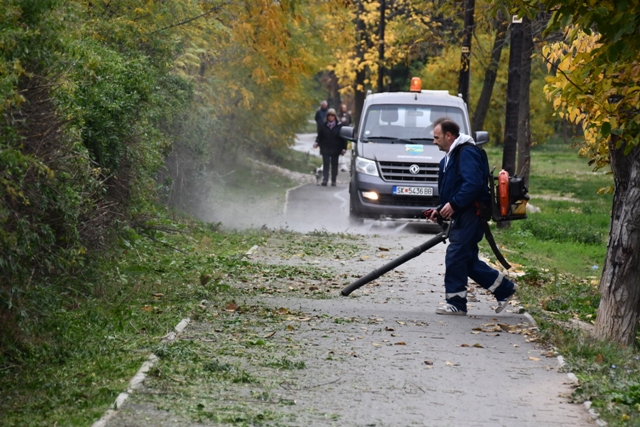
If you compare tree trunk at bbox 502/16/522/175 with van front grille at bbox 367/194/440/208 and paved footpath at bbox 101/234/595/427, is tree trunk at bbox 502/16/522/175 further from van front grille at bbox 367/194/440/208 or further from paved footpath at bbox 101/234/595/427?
paved footpath at bbox 101/234/595/427

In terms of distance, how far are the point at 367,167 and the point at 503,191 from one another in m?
8.64

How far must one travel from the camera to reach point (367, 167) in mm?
18297

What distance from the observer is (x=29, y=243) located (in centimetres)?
679

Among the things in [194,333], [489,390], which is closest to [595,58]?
[489,390]

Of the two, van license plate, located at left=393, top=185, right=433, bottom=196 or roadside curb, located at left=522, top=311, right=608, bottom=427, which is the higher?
roadside curb, located at left=522, top=311, right=608, bottom=427

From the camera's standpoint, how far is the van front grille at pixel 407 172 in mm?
18094

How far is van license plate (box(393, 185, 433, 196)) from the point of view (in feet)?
59.2

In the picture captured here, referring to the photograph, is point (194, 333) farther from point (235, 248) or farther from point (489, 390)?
point (235, 248)

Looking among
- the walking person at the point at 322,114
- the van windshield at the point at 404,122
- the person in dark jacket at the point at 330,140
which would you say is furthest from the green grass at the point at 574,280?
the walking person at the point at 322,114

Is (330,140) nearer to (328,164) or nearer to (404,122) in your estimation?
(328,164)

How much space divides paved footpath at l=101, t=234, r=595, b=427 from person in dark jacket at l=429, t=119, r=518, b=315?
257mm

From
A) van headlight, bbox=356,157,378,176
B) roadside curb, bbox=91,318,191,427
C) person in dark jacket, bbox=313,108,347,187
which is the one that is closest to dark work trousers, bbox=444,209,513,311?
roadside curb, bbox=91,318,191,427

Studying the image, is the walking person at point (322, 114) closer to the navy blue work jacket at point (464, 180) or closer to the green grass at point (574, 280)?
the green grass at point (574, 280)

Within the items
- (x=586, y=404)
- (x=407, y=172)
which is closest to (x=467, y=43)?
(x=407, y=172)
